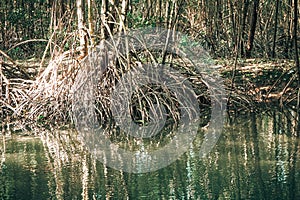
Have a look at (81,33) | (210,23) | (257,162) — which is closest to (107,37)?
(81,33)

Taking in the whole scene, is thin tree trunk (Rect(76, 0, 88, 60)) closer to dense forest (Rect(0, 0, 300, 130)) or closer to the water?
dense forest (Rect(0, 0, 300, 130))

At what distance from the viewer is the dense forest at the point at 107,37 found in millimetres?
7754

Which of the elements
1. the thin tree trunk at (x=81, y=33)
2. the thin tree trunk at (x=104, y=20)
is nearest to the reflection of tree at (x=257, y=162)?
the thin tree trunk at (x=104, y=20)

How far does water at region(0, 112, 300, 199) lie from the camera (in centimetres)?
452

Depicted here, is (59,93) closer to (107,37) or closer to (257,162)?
(107,37)

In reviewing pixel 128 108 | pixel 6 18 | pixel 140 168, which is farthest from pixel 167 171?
pixel 6 18

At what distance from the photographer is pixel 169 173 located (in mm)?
5090

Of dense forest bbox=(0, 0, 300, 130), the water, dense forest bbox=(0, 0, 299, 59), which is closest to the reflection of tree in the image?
the water

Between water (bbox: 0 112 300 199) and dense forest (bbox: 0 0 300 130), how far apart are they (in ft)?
2.69

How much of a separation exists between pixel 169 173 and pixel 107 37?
3.05 m

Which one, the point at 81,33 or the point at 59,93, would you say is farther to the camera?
the point at 81,33

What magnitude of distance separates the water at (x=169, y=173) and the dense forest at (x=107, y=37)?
0.82 metres

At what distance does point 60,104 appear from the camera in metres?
7.63

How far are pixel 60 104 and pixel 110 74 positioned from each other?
639 mm
